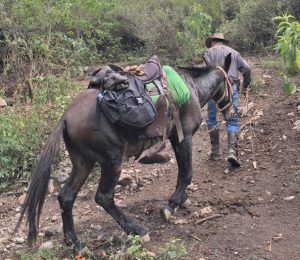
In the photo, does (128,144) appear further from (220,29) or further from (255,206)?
(220,29)

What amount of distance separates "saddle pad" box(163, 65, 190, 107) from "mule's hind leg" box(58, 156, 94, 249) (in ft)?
3.93

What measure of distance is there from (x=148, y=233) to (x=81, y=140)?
1256 millimetres

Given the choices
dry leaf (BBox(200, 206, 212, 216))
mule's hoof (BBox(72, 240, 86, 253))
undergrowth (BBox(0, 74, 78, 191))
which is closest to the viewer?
mule's hoof (BBox(72, 240, 86, 253))

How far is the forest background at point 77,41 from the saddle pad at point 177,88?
268 centimetres

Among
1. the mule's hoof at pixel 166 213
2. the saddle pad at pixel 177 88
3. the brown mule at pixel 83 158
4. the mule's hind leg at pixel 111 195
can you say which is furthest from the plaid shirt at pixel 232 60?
the mule's hind leg at pixel 111 195

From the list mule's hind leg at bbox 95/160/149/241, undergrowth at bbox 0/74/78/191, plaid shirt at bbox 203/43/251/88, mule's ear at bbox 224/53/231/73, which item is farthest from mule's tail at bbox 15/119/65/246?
plaid shirt at bbox 203/43/251/88

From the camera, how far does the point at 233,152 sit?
6.80 meters

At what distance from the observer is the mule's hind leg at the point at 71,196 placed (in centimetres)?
478

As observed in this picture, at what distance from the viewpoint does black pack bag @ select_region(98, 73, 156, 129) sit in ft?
14.8

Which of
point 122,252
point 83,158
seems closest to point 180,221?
point 122,252

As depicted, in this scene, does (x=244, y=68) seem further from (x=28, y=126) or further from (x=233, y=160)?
(x=28, y=126)

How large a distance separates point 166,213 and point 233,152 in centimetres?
189

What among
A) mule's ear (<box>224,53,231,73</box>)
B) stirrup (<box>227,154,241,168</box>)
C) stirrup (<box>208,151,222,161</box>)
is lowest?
stirrup (<box>208,151,222,161</box>)

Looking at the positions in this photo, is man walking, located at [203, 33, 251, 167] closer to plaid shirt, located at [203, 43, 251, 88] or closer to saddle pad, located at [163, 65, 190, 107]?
plaid shirt, located at [203, 43, 251, 88]
